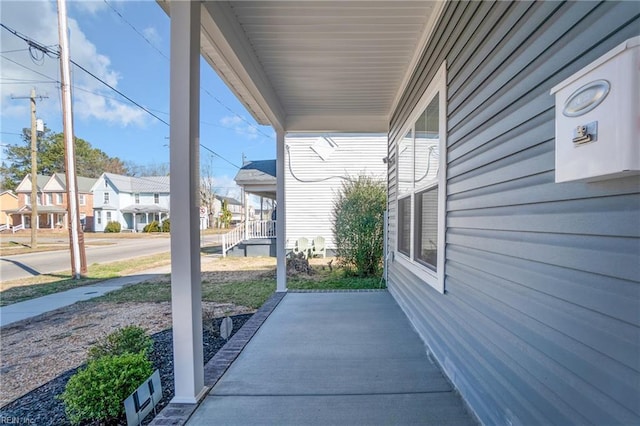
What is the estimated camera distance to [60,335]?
11.8 ft

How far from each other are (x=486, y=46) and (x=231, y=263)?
29.0 ft

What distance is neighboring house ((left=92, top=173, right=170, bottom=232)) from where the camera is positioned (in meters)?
27.2

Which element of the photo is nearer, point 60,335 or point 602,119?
point 602,119

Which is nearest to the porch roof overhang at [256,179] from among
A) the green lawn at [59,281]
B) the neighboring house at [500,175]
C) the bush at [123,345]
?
the green lawn at [59,281]

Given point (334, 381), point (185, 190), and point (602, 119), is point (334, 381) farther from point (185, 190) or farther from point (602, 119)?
point (602, 119)

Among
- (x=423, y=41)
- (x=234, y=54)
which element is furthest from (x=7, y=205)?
(x=423, y=41)

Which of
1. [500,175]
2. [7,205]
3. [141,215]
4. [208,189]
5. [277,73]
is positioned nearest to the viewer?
[500,175]

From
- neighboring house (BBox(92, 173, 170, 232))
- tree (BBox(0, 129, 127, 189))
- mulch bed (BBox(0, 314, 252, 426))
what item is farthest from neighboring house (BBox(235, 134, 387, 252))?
neighboring house (BBox(92, 173, 170, 232))

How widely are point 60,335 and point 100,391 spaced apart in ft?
8.61

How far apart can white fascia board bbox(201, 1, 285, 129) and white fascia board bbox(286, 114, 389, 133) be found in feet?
2.98

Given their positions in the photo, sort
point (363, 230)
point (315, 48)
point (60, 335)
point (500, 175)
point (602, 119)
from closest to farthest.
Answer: point (602, 119) → point (500, 175) → point (315, 48) → point (60, 335) → point (363, 230)

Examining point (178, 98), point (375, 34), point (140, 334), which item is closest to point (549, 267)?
point (178, 98)

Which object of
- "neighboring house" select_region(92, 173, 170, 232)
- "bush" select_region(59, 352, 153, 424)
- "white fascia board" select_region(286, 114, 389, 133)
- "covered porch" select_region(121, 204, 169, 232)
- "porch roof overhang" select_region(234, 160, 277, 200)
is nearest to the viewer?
A: "bush" select_region(59, 352, 153, 424)

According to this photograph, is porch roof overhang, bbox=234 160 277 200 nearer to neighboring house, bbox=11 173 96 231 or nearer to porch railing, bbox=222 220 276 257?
porch railing, bbox=222 220 276 257
